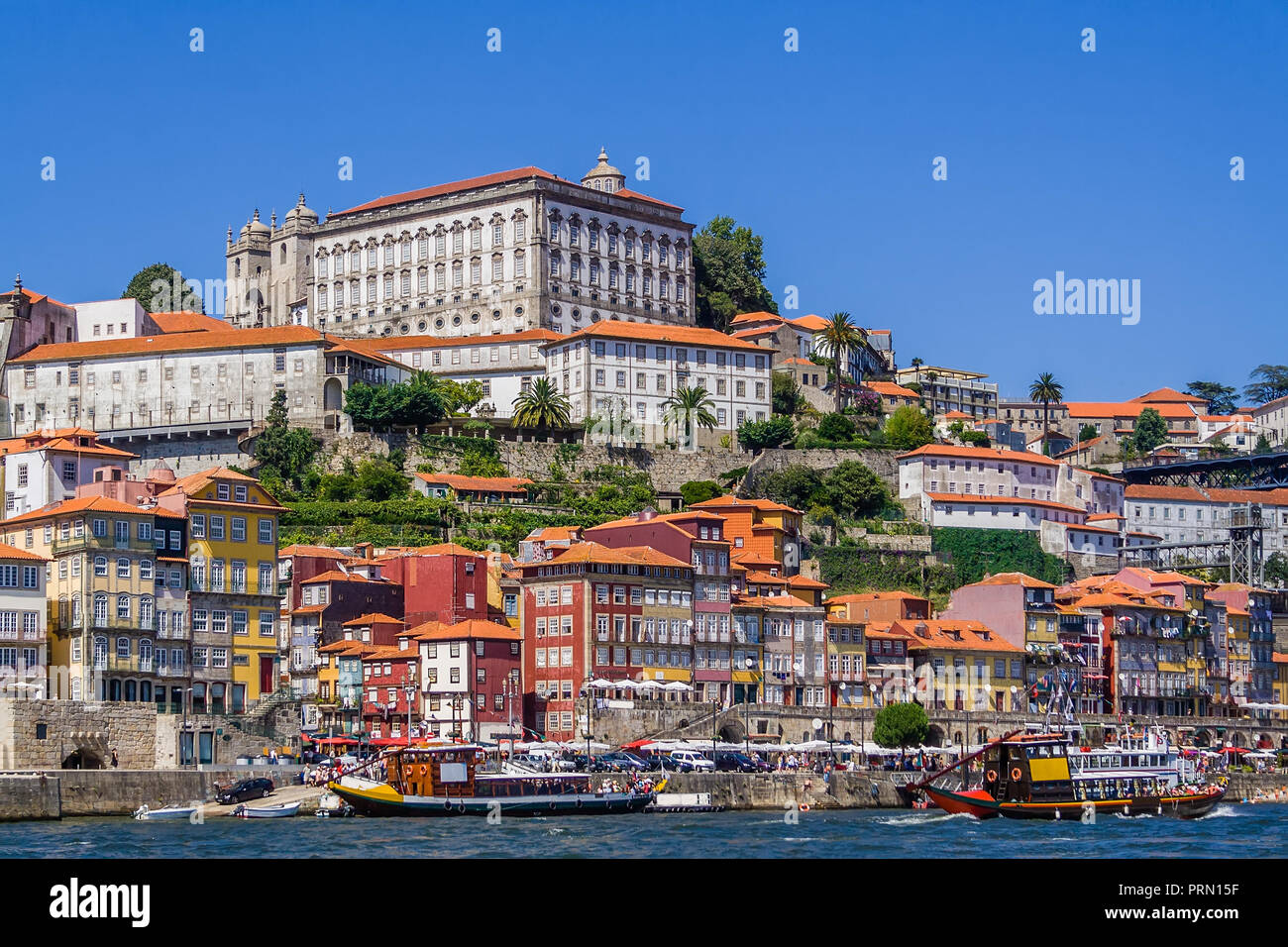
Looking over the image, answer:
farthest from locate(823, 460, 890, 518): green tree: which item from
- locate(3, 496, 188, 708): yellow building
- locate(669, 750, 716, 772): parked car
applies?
locate(3, 496, 188, 708): yellow building

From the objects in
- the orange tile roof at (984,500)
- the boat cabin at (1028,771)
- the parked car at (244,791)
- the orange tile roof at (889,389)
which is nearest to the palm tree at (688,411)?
the orange tile roof at (984,500)

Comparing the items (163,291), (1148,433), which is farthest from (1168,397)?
(163,291)

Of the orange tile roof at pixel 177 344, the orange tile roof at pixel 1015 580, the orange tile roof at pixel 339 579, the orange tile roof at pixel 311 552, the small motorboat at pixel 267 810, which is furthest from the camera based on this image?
the orange tile roof at pixel 177 344

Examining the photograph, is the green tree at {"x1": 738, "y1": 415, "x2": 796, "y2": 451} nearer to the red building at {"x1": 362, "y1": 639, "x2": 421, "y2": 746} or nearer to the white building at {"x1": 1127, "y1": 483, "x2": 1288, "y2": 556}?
the white building at {"x1": 1127, "y1": 483, "x2": 1288, "y2": 556}

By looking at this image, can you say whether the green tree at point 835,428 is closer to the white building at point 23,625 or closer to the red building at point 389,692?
the red building at point 389,692

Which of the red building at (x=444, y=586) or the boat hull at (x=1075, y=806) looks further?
the red building at (x=444, y=586)

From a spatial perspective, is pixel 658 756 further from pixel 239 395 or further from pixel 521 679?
pixel 239 395

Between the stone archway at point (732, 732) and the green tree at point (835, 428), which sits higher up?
the green tree at point (835, 428)
